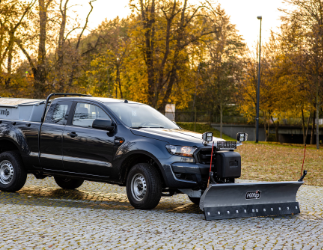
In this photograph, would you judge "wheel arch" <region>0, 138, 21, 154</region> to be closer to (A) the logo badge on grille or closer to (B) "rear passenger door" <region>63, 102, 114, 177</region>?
(B) "rear passenger door" <region>63, 102, 114, 177</region>

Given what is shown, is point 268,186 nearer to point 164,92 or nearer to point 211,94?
point 164,92

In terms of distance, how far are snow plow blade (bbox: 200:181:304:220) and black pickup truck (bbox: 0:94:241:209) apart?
34 centimetres

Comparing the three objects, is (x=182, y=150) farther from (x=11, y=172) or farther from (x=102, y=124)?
(x=11, y=172)

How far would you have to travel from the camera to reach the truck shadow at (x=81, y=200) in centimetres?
812

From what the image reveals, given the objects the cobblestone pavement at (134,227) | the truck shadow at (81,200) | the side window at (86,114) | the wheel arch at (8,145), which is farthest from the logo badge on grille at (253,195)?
the wheel arch at (8,145)

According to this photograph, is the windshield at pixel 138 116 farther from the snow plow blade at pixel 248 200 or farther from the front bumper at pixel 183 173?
the snow plow blade at pixel 248 200

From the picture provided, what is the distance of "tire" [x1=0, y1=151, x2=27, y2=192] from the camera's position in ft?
30.4

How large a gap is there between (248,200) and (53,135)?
3838 millimetres

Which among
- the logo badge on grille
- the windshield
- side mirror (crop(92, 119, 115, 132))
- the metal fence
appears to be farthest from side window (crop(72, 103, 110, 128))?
the metal fence

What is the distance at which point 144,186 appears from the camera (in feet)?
24.6

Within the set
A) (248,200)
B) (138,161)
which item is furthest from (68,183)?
(248,200)

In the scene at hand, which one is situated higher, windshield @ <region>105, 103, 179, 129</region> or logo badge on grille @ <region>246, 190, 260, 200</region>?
windshield @ <region>105, 103, 179, 129</region>

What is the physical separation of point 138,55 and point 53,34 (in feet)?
13.4

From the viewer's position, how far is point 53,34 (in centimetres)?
2158
